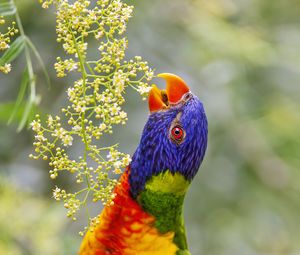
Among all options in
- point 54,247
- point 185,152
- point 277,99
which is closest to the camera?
point 185,152

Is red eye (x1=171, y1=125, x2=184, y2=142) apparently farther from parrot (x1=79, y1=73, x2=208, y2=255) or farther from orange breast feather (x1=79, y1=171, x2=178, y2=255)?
orange breast feather (x1=79, y1=171, x2=178, y2=255)

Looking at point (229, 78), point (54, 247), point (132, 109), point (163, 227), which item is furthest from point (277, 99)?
point (163, 227)

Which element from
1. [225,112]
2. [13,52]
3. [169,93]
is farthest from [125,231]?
[225,112]

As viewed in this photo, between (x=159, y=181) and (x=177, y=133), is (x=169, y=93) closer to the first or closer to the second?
(x=177, y=133)

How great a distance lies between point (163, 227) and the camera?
1.99 metres

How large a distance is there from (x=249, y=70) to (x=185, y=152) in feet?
6.06

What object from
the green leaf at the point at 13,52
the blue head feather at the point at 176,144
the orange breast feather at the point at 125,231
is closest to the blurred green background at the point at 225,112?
the orange breast feather at the point at 125,231

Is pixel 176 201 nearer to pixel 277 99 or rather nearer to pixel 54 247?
pixel 54 247

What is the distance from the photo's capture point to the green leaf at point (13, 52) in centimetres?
114

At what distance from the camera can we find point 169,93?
1.87 metres

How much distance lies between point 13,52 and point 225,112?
2321 mm

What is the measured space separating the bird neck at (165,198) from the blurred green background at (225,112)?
36.0 inches

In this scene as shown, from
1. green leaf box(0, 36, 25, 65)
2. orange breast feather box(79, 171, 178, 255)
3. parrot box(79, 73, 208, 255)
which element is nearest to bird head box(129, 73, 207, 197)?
parrot box(79, 73, 208, 255)

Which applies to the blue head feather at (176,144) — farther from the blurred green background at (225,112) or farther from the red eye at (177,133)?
the blurred green background at (225,112)
